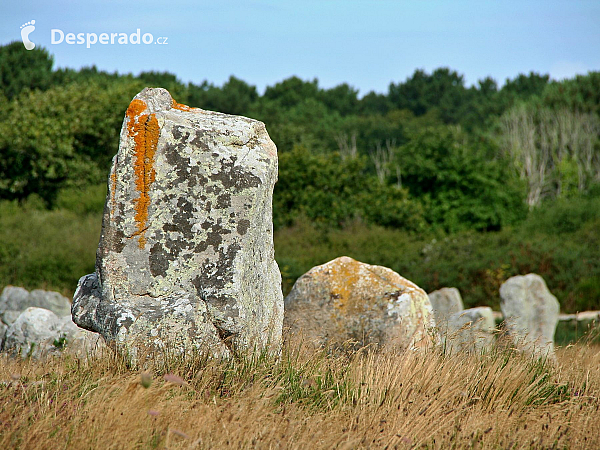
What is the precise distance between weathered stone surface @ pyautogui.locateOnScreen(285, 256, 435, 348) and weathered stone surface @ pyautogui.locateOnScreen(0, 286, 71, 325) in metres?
6.89

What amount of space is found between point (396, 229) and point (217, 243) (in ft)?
53.7

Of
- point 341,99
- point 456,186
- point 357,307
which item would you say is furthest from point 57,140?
point 341,99

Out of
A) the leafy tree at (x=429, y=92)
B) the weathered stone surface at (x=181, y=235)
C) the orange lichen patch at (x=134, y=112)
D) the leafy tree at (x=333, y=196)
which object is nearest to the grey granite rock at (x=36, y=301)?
the weathered stone surface at (x=181, y=235)

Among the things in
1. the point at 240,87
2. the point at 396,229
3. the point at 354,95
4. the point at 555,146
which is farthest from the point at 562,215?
the point at 354,95

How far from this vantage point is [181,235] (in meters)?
3.98

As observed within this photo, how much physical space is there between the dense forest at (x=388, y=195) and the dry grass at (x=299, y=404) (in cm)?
929

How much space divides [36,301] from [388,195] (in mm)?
13434

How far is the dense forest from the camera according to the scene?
15.0m

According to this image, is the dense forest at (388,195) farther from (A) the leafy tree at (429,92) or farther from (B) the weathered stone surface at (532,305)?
(A) the leafy tree at (429,92)

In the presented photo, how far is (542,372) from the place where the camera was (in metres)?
4.19

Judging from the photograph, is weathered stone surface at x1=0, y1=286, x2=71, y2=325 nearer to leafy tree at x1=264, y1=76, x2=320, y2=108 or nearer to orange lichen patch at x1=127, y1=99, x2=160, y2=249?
orange lichen patch at x1=127, y1=99, x2=160, y2=249

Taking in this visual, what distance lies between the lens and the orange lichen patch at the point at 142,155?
3.96m

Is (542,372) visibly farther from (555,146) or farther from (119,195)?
(555,146)

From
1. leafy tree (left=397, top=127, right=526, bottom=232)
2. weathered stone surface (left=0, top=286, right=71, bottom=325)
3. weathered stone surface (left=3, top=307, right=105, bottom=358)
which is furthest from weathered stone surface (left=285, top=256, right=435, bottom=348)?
leafy tree (left=397, top=127, right=526, bottom=232)
